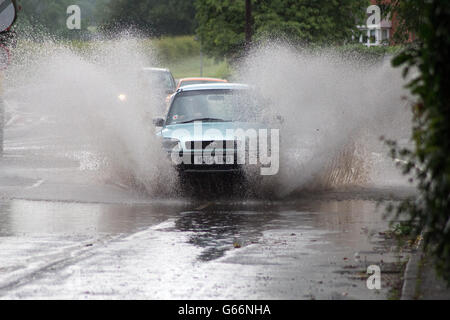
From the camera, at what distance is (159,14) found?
106 m

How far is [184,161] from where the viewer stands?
52.6ft

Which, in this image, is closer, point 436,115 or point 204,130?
point 436,115

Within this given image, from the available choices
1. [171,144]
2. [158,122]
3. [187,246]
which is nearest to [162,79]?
[158,122]

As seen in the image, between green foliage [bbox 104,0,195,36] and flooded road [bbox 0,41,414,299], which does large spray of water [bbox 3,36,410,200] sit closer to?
Result: flooded road [bbox 0,41,414,299]

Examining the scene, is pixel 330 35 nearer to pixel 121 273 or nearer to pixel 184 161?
pixel 184 161

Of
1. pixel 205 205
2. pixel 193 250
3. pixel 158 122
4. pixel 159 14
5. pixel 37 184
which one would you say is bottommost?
pixel 193 250

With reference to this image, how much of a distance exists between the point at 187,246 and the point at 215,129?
5669 millimetres

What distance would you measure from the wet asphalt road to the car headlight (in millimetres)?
826

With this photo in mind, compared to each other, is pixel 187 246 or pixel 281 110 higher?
pixel 281 110

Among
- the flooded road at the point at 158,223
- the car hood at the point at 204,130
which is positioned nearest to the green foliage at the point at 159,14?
the flooded road at the point at 158,223

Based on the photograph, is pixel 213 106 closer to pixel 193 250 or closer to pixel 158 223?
pixel 158 223

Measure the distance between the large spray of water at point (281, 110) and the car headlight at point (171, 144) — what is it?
0.17 m

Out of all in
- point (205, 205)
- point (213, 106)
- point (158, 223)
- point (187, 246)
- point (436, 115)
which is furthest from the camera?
point (213, 106)

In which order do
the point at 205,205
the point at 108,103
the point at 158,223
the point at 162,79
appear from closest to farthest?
the point at 158,223
the point at 205,205
the point at 108,103
the point at 162,79
